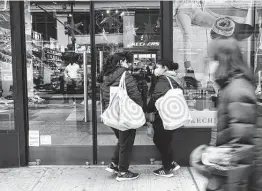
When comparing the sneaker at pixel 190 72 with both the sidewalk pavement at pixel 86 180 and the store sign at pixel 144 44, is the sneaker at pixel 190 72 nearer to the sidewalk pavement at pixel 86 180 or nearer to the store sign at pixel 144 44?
the store sign at pixel 144 44

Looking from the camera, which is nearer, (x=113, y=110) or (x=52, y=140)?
(x=113, y=110)

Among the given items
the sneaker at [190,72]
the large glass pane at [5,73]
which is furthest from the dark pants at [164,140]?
the large glass pane at [5,73]

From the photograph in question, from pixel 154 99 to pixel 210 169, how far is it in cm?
244

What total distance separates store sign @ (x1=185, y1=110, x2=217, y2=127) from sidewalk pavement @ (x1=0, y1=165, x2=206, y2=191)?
677 mm

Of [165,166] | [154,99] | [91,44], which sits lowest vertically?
[165,166]

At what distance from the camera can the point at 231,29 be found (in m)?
5.70

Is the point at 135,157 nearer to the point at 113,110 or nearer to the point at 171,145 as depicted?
the point at 171,145

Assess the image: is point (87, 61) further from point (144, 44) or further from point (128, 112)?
point (128, 112)

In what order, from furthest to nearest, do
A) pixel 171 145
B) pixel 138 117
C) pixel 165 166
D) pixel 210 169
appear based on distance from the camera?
pixel 171 145 < pixel 165 166 < pixel 138 117 < pixel 210 169

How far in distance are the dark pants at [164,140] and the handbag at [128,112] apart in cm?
32

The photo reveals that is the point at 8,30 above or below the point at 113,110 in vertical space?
above

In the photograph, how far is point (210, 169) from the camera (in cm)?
263

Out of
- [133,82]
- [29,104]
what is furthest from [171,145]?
[29,104]

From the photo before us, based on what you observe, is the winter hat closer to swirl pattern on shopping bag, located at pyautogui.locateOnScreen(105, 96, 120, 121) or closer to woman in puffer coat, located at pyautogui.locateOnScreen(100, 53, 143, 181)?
woman in puffer coat, located at pyautogui.locateOnScreen(100, 53, 143, 181)
